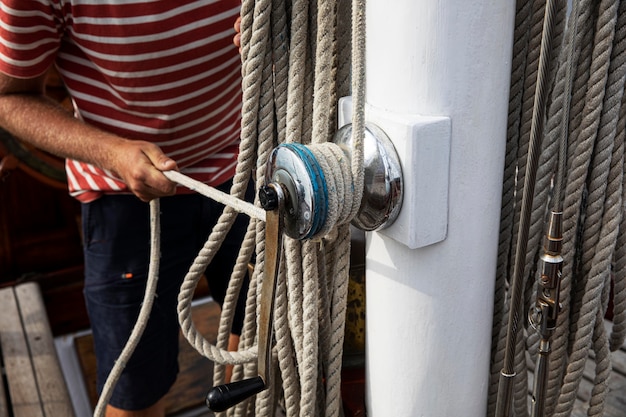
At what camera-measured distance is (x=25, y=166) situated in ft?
8.07

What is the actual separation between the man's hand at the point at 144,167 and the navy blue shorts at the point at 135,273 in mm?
254

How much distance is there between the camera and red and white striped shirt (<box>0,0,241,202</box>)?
115cm

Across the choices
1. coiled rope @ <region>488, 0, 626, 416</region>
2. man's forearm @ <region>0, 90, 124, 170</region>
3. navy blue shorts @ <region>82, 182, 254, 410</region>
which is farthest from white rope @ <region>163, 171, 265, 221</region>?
navy blue shorts @ <region>82, 182, 254, 410</region>

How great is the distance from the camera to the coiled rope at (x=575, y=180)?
2.13 feet

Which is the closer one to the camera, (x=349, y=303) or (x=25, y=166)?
(x=349, y=303)

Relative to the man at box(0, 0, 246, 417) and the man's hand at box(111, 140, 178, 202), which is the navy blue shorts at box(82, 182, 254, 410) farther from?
the man's hand at box(111, 140, 178, 202)

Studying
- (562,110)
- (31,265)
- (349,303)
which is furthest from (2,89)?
(31,265)

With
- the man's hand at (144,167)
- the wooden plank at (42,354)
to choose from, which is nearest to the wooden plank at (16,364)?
the wooden plank at (42,354)

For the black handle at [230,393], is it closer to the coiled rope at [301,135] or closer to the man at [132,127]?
the coiled rope at [301,135]

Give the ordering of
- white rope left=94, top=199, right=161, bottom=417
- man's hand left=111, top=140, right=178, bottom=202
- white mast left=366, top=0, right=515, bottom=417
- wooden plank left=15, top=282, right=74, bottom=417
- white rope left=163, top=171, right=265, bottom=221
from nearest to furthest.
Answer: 1. white mast left=366, top=0, right=515, bottom=417
2. white rope left=163, top=171, right=265, bottom=221
3. man's hand left=111, top=140, right=178, bottom=202
4. white rope left=94, top=199, right=161, bottom=417
5. wooden plank left=15, top=282, right=74, bottom=417

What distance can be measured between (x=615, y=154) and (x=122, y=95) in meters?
0.90

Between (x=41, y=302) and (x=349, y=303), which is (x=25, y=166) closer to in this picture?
(x=41, y=302)

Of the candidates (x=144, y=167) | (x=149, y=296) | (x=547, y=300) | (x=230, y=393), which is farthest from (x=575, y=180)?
(x=149, y=296)

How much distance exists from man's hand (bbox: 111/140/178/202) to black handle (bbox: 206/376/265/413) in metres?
0.42
